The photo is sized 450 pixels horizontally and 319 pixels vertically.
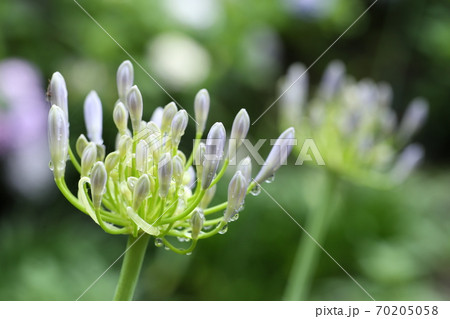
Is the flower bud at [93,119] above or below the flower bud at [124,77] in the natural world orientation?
below

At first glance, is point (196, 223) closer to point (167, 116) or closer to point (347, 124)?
point (167, 116)

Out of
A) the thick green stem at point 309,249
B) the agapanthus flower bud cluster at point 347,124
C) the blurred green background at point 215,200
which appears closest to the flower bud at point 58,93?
the thick green stem at point 309,249

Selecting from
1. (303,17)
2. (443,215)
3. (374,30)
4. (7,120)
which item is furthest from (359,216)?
(374,30)

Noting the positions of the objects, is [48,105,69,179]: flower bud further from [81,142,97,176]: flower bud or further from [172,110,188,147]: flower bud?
[172,110,188,147]: flower bud

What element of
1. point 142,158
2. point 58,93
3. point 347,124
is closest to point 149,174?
point 142,158

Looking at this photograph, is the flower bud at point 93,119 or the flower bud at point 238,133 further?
the flower bud at point 93,119

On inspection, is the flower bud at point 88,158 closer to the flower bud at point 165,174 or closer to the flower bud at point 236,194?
the flower bud at point 165,174

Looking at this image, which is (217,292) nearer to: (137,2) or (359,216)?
(359,216)
